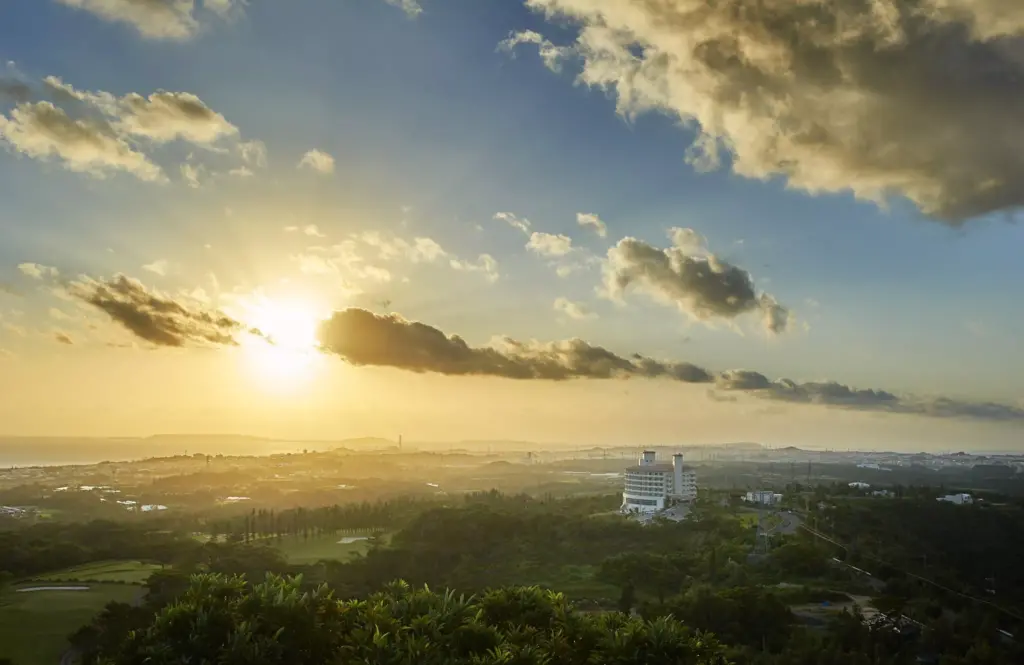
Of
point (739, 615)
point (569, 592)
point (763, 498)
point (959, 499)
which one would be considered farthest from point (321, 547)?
point (959, 499)

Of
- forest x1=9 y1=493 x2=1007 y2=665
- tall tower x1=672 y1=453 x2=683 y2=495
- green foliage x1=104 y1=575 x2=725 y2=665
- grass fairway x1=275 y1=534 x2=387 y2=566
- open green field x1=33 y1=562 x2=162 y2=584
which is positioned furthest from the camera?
tall tower x1=672 y1=453 x2=683 y2=495

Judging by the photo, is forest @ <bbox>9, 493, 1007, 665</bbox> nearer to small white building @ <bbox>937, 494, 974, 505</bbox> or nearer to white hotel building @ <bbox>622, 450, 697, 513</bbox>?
white hotel building @ <bbox>622, 450, 697, 513</bbox>

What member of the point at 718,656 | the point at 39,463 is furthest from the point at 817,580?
the point at 39,463

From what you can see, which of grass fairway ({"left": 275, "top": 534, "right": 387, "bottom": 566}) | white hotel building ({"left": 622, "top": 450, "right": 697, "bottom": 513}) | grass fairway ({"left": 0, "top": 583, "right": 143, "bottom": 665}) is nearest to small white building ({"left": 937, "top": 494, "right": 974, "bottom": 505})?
white hotel building ({"left": 622, "top": 450, "right": 697, "bottom": 513})

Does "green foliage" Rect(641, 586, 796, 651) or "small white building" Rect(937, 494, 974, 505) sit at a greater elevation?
"green foliage" Rect(641, 586, 796, 651)

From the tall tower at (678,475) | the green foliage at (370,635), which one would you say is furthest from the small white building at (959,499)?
the green foliage at (370,635)

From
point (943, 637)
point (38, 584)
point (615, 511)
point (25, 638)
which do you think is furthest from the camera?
point (615, 511)

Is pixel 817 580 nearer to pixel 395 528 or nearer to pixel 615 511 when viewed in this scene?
pixel 615 511
